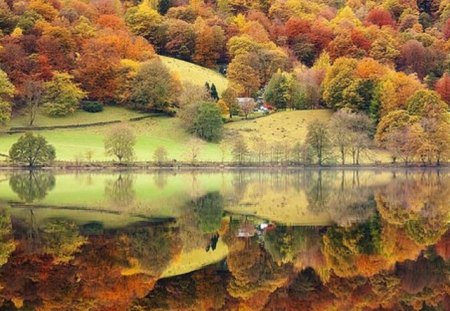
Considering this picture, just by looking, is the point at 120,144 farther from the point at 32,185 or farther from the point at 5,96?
the point at 32,185

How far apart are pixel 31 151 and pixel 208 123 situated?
25.3m

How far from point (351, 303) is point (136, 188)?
39.0 m

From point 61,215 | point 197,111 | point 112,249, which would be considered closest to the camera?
point 112,249

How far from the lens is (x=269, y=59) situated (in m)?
121

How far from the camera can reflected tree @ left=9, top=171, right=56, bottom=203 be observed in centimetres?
4641

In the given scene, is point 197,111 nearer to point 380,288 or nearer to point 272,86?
point 272,86

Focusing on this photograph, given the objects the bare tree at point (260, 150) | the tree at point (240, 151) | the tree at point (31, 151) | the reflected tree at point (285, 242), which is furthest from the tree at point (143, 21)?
the reflected tree at point (285, 242)

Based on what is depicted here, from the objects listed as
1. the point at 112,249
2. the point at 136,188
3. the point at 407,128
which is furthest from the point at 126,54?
the point at 112,249

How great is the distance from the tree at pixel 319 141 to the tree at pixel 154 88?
23.7 m

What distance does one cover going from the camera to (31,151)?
255 feet

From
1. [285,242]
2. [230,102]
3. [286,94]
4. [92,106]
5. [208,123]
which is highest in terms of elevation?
[286,94]

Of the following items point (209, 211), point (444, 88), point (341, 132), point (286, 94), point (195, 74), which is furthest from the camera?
point (195, 74)

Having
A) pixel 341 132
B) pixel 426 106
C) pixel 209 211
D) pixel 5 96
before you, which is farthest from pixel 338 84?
pixel 209 211

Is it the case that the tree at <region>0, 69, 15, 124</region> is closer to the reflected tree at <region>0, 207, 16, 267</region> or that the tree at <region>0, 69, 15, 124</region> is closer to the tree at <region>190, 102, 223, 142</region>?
the tree at <region>190, 102, 223, 142</region>
